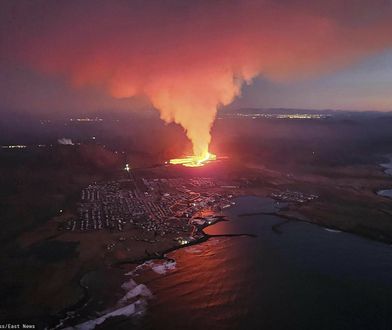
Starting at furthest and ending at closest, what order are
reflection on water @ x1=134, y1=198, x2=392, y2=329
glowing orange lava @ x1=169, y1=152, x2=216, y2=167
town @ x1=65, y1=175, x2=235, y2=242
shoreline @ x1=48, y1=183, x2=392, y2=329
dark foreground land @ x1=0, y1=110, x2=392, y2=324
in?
glowing orange lava @ x1=169, y1=152, x2=216, y2=167 → town @ x1=65, y1=175, x2=235, y2=242 → dark foreground land @ x1=0, y1=110, x2=392, y2=324 → shoreline @ x1=48, y1=183, x2=392, y2=329 → reflection on water @ x1=134, y1=198, x2=392, y2=329

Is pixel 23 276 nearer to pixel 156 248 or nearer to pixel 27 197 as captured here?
pixel 156 248

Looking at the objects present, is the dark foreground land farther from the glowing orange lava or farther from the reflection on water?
the reflection on water

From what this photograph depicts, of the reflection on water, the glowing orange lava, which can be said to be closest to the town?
the reflection on water

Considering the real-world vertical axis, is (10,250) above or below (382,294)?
above

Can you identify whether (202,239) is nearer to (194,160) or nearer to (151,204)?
(151,204)

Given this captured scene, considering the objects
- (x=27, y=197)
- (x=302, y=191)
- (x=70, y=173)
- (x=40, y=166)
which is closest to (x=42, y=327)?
(x=27, y=197)

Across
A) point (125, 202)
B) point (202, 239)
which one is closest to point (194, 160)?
point (125, 202)

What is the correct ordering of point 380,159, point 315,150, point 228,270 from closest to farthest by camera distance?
point 228,270, point 380,159, point 315,150
